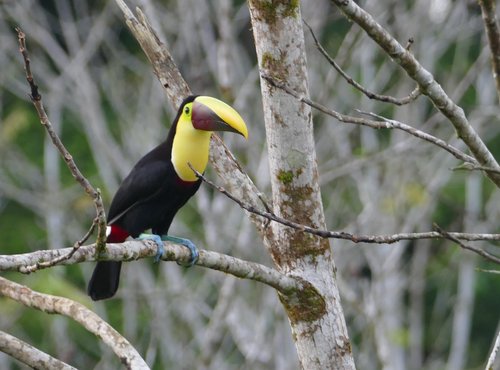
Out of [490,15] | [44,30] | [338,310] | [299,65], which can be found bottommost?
[338,310]

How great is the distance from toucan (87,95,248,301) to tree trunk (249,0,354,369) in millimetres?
671

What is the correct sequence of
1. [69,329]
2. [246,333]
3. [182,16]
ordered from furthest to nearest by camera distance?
[69,329] < [182,16] < [246,333]

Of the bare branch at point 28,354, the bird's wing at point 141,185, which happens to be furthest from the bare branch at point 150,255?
the bird's wing at point 141,185

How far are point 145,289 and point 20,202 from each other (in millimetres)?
1919

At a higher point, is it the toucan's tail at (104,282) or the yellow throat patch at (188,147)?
the yellow throat patch at (188,147)

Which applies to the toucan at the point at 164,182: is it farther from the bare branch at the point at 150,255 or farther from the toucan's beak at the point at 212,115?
the bare branch at the point at 150,255

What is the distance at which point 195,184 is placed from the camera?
5.19 meters

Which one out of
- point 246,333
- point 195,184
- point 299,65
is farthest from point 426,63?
point 299,65

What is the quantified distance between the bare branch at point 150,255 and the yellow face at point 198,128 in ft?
2.37

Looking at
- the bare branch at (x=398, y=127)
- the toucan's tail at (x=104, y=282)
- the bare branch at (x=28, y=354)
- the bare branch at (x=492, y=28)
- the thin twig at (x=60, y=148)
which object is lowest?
the bare branch at (x=28, y=354)

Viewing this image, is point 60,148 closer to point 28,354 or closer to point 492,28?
point 28,354

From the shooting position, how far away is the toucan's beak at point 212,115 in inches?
185

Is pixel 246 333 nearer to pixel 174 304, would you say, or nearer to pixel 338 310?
pixel 174 304

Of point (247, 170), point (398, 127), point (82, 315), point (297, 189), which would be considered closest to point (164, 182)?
point (297, 189)
